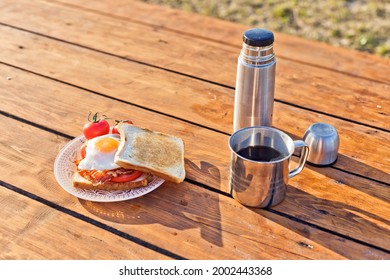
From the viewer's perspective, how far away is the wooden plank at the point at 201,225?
4.42 ft

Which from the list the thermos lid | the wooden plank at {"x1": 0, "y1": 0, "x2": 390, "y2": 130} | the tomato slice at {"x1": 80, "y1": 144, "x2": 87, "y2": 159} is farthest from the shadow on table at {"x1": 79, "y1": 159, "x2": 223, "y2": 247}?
the wooden plank at {"x1": 0, "y1": 0, "x2": 390, "y2": 130}

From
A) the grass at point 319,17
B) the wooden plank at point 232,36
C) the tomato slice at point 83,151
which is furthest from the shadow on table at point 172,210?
the grass at point 319,17

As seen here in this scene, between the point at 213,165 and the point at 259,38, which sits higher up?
the point at 259,38

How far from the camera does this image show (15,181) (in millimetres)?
1563

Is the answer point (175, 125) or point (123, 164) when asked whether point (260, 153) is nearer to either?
point (123, 164)

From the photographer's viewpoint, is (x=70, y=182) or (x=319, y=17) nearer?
(x=70, y=182)

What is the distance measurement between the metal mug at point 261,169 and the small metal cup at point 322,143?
13 centimetres

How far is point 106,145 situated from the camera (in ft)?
4.91

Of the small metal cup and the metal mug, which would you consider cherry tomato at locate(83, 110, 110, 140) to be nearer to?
the metal mug

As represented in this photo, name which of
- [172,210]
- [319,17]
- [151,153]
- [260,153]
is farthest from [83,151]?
[319,17]

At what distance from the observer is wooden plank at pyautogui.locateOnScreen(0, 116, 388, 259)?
135 cm

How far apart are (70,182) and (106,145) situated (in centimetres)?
14

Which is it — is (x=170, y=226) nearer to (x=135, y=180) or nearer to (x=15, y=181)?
(x=135, y=180)

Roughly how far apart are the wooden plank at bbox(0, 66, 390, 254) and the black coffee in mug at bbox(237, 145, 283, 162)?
14cm
